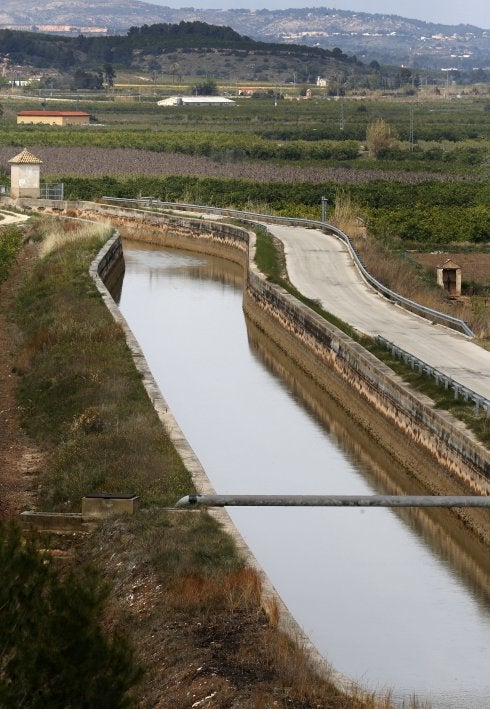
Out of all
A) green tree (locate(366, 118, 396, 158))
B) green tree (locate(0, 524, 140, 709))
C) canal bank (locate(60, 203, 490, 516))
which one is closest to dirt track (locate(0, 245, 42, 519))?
canal bank (locate(60, 203, 490, 516))

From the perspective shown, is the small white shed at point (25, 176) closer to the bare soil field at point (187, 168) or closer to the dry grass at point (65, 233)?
the dry grass at point (65, 233)

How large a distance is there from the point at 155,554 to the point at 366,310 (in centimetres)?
2353

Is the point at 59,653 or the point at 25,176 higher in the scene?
the point at 59,653

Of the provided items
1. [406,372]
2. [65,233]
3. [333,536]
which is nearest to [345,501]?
[333,536]

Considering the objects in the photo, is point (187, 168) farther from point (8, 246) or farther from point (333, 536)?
point (333, 536)

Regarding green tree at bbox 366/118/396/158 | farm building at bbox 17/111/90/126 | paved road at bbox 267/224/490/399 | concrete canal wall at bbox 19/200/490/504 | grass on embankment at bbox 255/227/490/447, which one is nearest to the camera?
concrete canal wall at bbox 19/200/490/504

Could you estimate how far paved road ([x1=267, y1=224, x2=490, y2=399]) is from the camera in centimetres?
3122

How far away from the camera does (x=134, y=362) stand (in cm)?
2977

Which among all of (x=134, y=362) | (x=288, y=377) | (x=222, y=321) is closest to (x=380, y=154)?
(x=222, y=321)

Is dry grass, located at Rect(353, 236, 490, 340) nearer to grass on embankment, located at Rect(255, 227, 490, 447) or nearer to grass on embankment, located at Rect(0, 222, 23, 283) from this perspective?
grass on embankment, located at Rect(255, 227, 490, 447)

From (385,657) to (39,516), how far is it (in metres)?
4.37

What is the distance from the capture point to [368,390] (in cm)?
3134

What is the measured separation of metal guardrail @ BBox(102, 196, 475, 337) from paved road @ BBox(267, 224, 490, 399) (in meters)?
0.22

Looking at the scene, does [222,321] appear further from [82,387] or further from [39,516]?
[39,516]
